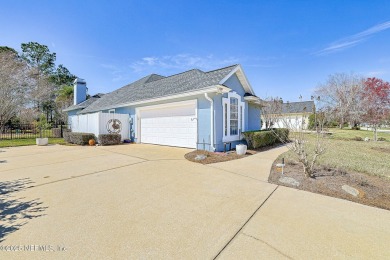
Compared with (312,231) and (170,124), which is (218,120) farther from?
(312,231)

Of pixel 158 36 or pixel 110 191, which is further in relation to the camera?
pixel 158 36

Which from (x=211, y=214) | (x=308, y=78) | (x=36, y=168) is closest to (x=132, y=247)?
(x=211, y=214)

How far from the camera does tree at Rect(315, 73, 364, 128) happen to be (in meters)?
27.9

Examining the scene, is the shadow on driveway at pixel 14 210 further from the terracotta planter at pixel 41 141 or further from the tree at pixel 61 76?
the tree at pixel 61 76

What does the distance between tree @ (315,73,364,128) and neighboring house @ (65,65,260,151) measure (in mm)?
24446

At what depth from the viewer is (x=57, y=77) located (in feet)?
114

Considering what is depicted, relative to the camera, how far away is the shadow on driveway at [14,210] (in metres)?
2.69

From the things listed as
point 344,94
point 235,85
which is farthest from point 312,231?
point 344,94

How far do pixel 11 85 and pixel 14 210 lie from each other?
2421cm

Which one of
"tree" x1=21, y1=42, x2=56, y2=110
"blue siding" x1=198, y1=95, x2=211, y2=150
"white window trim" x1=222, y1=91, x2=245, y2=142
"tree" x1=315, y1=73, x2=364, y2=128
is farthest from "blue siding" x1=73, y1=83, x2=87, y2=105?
"tree" x1=315, y1=73, x2=364, y2=128

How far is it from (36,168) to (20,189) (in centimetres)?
238

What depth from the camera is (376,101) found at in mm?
21125

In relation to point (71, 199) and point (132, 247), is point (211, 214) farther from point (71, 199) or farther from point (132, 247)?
point (71, 199)

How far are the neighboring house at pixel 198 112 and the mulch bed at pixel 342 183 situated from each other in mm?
3982
